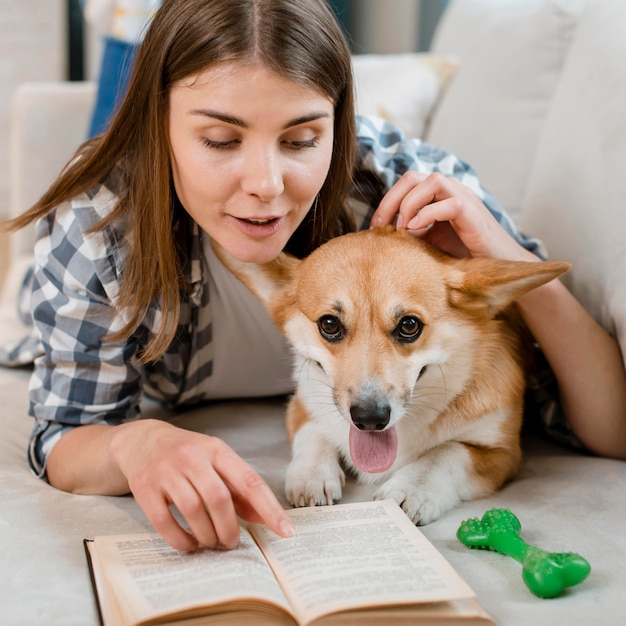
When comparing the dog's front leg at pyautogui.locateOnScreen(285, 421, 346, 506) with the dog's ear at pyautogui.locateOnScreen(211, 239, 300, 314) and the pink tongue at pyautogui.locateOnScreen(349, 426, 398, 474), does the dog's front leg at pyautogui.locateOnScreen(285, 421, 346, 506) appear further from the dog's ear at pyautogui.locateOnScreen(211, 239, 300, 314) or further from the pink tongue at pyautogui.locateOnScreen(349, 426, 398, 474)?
the dog's ear at pyautogui.locateOnScreen(211, 239, 300, 314)

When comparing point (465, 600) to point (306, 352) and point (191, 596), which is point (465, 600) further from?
point (306, 352)

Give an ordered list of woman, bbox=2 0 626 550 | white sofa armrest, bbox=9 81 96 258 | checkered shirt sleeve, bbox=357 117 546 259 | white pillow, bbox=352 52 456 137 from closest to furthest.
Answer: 1. woman, bbox=2 0 626 550
2. checkered shirt sleeve, bbox=357 117 546 259
3. white pillow, bbox=352 52 456 137
4. white sofa armrest, bbox=9 81 96 258

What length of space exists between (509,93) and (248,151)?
1146 millimetres

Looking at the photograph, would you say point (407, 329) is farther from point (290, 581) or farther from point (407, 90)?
point (407, 90)

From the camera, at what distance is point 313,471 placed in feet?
4.07

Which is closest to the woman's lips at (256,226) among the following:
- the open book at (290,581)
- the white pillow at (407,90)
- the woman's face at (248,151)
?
the woman's face at (248,151)

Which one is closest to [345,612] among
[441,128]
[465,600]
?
[465,600]

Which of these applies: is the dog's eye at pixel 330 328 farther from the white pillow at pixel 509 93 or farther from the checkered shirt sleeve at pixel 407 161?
the white pillow at pixel 509 93

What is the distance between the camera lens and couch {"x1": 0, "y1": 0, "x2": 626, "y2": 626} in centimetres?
97

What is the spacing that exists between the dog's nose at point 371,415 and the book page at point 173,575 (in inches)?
8.9

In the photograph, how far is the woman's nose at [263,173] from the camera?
1.13 metres

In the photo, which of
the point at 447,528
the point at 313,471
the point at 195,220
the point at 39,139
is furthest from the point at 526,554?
the point at 39,139

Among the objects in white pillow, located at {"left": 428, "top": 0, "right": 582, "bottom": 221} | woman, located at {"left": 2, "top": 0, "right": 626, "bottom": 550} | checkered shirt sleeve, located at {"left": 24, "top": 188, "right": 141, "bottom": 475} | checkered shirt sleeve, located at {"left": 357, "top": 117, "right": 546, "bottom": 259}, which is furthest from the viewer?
white pillow, located at {"left": 428, "top": 0, "right": 582, "bottom": 221}

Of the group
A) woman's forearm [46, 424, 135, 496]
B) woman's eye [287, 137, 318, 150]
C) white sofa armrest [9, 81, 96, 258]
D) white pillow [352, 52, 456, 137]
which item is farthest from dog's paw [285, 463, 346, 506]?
white sofa armrest [9, 81, 96, 258]
